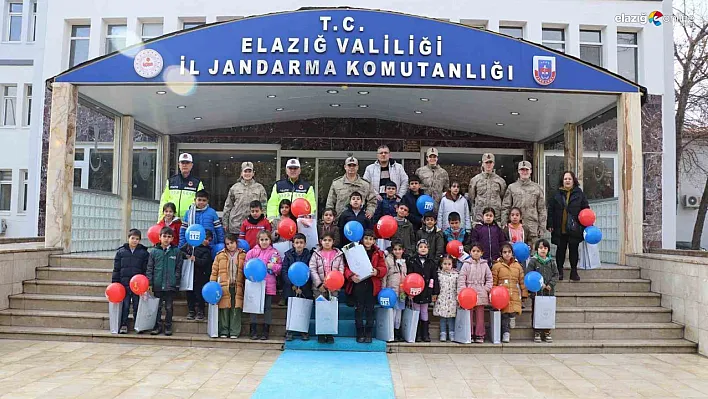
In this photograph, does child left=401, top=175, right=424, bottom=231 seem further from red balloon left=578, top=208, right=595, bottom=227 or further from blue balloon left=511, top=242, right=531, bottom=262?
red balloon left=578, top=208, right=595, bottom=227

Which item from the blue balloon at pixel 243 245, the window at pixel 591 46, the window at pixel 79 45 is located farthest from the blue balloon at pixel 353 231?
the window at pixel 79 45

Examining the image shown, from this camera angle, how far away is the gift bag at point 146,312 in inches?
267

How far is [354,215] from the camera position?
281 inches

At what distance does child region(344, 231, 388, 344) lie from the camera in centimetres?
661

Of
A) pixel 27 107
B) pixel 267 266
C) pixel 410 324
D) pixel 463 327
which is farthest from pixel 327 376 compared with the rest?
pixel 27 107

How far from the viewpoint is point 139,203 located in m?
11.3

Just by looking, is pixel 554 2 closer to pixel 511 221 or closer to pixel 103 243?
pixel 511 221

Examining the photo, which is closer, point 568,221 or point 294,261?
point 294,261

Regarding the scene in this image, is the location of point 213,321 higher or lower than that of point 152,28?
lower

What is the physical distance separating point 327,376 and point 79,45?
11478 mm

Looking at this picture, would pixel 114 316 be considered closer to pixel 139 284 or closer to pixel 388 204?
pixel 139 284

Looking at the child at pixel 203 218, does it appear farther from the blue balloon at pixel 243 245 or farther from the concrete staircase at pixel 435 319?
the concrete staircase at pixel 435 319

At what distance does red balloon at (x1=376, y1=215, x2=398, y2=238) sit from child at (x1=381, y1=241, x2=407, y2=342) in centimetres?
14

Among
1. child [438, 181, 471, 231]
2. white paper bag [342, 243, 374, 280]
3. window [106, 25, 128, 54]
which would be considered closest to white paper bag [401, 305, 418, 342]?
white paper bag [342, 243, 374, 280]
